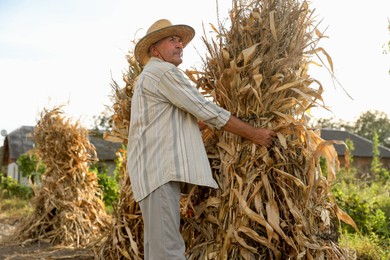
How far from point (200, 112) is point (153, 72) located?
16.2 inches

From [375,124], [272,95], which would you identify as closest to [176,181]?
[272,95]

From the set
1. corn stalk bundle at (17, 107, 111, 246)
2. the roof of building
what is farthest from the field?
the roof of building

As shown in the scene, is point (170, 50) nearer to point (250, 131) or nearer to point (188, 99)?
point (188, 99)

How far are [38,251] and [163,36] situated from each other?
3.96 m

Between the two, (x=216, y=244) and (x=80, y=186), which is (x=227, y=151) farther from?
(x=80, y=186)

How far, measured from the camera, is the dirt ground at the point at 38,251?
18.9ft

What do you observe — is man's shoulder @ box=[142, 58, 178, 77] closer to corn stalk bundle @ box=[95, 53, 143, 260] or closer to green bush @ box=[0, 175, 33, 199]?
corn stalk bundle @ box=[95, 53, 143, 260]

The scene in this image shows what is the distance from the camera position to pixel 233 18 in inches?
143

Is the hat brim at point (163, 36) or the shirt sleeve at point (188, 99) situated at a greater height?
the hat brim at point (163, 36)

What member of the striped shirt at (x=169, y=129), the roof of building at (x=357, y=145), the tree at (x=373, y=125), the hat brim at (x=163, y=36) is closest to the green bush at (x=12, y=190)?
the hat brim at (x=163, y=36)

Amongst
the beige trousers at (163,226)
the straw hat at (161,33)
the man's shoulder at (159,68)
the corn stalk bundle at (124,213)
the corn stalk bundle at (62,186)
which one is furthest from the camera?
the corn stalk bundle at (62,186)

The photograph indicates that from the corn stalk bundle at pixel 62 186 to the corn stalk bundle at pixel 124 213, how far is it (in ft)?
7.73

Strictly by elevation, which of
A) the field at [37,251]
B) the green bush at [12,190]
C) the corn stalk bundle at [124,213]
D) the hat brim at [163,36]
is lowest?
the field at [37,251]

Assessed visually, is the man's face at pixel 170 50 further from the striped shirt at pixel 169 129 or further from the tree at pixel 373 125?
the tree at pixel 373 125
